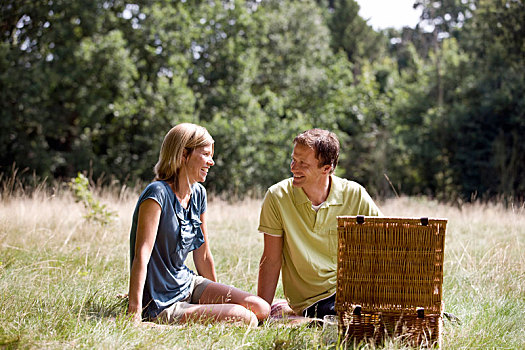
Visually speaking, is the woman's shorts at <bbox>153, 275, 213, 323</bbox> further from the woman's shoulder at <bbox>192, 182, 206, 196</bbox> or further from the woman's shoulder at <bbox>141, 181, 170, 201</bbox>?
the woman's shoulder at <bbox>141, 181, 170, 201</bbox>

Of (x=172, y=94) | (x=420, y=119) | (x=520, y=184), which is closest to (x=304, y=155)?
(x=172, y=94)

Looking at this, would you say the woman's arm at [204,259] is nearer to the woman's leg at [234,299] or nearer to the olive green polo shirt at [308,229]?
the woman's leg at [234,299]

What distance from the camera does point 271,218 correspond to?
3.53 meters

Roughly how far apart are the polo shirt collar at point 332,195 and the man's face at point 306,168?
0.06 m

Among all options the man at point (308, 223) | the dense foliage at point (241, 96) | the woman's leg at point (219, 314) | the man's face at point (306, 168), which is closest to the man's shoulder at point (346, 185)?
the man at point (308, 223)

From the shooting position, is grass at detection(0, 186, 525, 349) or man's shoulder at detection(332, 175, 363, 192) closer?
grass at detection(0, 186, 525, 349)

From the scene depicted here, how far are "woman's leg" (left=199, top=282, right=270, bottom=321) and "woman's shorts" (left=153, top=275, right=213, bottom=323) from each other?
0.04 meters

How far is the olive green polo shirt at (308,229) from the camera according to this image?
3.51 metres

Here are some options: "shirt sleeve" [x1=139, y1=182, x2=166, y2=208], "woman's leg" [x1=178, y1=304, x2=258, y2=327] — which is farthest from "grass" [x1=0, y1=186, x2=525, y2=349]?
"shirt sleeve" [x1=139, y1=182, x2=166, y2=208]

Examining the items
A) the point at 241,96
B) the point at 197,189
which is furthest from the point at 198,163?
the point at 241,96

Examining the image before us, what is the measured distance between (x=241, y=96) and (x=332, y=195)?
1371 centimetres

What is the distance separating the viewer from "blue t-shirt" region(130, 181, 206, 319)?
324 centimetres

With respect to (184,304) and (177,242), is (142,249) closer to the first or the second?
(177,242)

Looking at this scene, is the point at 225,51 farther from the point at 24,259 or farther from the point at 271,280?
the point at 271,280
